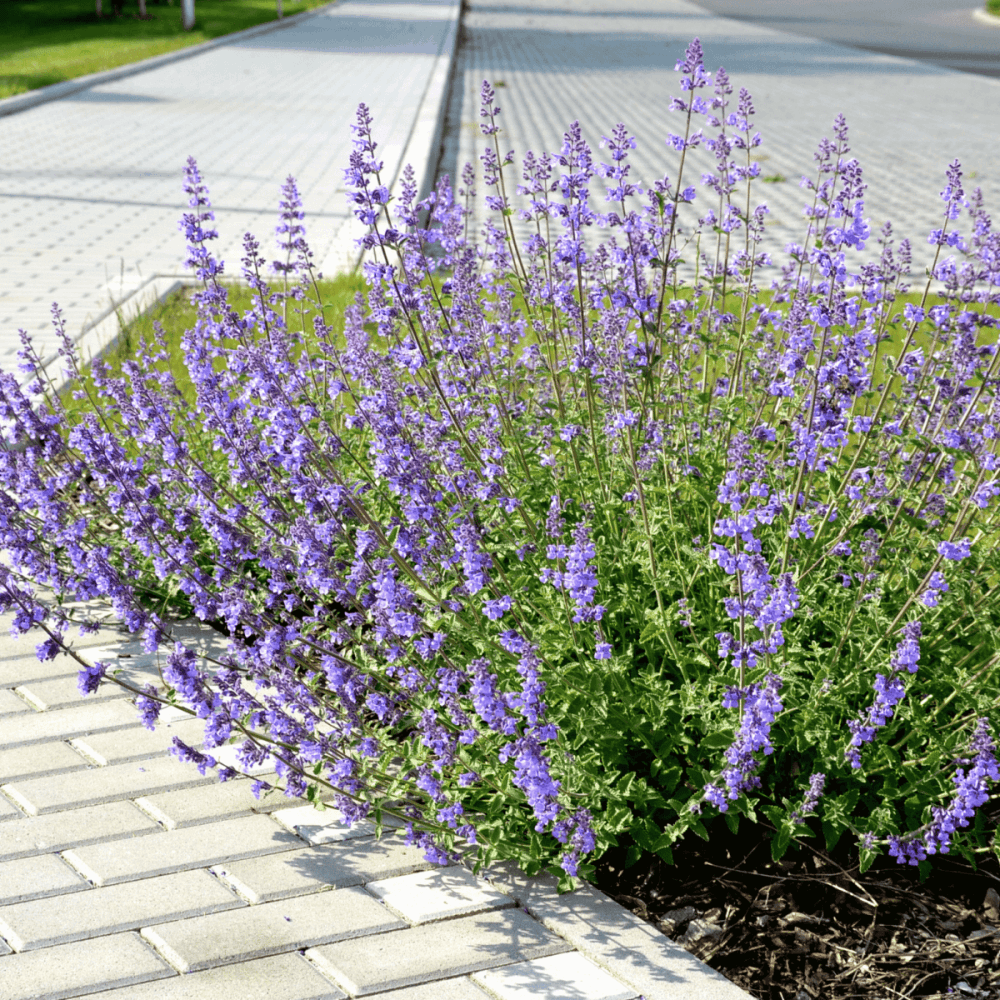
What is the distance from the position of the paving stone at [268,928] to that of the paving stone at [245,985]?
0.04 m

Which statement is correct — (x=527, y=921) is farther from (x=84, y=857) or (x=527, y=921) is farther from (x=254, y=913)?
(x=84, y=857)

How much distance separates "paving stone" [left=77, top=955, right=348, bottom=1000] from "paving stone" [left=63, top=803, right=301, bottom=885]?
44cm

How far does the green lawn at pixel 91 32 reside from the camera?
71.4 feet

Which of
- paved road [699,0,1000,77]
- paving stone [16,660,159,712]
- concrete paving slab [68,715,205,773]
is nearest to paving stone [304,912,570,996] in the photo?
concrete paving slab [68,715,205,773]

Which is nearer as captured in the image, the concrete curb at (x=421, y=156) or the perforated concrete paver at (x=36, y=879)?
the perforated concrete paver at (x=36, y=879)

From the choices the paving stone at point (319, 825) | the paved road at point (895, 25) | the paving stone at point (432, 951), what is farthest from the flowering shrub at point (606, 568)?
the paved road at point (895, 25)

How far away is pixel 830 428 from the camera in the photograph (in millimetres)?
3176

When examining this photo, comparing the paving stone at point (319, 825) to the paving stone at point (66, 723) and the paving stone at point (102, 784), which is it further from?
the paving stone at point (66, 723)

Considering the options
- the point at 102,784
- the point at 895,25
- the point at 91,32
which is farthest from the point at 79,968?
the point at 895,25

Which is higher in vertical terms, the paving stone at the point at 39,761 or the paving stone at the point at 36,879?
the paving stone at the point at 39,761

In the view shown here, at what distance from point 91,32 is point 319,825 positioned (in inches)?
1192

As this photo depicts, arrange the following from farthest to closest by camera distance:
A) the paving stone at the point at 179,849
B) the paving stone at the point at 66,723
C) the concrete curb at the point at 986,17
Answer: the concrete curb at the point at 986,17 → the paving stone at the point at 66,723 → the paving stone at the point at 179,849

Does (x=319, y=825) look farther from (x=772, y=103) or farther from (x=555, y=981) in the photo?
(x=772, y=103)

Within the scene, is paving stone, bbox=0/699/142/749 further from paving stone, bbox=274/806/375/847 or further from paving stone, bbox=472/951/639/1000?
paving stone, bbox=472/951/639/1000
